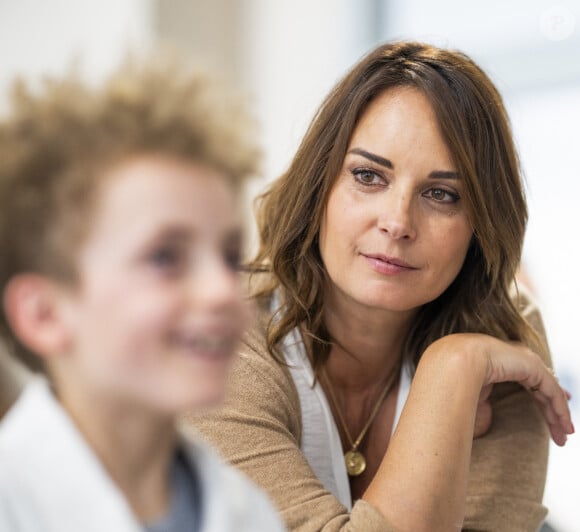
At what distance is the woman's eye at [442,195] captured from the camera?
Result: 1060 millimetres

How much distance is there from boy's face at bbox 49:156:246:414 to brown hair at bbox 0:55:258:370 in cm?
1

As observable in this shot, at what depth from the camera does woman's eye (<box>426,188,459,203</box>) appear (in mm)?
1060

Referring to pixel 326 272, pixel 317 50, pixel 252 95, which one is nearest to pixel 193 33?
pixel 317 50

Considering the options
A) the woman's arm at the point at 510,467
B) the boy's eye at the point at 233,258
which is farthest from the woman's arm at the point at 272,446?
the boy's eye at the point at 233,258

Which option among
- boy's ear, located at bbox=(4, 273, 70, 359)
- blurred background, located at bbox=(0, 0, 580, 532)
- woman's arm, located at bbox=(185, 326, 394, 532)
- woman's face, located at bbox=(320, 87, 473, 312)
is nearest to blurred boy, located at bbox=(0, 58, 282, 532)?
boy's ear, located at bbox=(4, 273, 70, 359)

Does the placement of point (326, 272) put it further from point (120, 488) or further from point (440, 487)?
point (120, 488)

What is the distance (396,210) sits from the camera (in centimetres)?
103

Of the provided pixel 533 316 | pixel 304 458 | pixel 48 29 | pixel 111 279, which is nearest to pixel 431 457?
pixel 304 458

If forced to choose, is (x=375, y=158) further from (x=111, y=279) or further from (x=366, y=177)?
(x=111, y=279)

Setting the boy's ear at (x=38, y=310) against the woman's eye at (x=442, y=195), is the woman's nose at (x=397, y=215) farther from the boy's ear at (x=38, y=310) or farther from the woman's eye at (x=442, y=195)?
the boy's ear at (x=38, y=310)

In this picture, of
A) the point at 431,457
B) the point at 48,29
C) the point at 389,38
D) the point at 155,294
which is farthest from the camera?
the point at 48,29

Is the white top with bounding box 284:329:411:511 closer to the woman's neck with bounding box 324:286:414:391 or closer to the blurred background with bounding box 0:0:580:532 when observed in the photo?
the woman's neck with bounding box 324:286:414:391

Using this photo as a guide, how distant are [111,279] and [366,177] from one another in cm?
63

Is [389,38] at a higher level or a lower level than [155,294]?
lower
